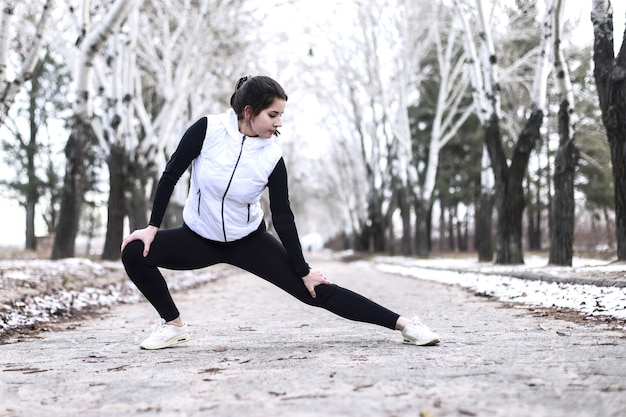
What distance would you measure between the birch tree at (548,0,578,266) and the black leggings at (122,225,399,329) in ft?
28.4

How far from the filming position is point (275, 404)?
9.11 feet

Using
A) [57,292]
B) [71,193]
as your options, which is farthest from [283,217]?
[71,193]

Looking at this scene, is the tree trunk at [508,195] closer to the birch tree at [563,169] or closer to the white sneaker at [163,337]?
the birch tree at [563,169]

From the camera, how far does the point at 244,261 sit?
4520mm

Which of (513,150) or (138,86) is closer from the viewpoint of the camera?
(513,150)

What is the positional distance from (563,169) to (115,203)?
10631 mm

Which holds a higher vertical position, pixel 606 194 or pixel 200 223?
pixel 606 194

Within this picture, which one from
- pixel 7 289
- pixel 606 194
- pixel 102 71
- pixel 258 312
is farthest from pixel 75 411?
pixel 606 194

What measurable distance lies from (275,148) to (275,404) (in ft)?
6.70

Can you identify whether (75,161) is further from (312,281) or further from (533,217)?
(533,217)

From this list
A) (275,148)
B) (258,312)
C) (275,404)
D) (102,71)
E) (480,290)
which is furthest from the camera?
(102,71)

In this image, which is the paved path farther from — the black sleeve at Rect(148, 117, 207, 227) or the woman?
the black sleeve at Rect(148, 117, 207, 227)

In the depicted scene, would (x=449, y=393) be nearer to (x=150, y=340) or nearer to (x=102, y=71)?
(x=150, y=340)

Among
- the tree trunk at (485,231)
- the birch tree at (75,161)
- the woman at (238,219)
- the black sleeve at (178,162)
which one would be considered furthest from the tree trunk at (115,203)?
the black sleeve at (178,162)
